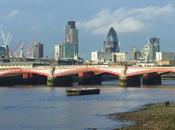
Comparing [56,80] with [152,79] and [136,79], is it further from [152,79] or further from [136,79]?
[152,79]

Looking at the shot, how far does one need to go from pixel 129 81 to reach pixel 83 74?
478 inches

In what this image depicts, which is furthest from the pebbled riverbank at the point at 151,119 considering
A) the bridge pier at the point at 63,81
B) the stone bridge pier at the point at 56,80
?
the bridge pier at the point at 63,81

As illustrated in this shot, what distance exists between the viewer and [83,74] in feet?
468

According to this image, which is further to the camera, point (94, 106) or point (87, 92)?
point (87, 92)

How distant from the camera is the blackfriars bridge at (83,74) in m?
132

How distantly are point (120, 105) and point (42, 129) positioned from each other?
1017 inches

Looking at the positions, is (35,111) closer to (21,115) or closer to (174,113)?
(21,115)

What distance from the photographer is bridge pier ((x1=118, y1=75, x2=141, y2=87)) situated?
13125 centimetres

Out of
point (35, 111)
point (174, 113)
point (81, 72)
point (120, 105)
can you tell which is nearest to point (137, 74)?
point (81, 72)

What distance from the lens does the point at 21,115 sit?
199ft

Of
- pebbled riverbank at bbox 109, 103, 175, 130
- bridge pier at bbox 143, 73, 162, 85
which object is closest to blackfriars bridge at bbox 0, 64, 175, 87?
bridge pier at bbox 143, 73, 162, 85

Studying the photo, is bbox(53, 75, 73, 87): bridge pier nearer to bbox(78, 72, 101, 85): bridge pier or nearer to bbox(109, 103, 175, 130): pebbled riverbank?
bbox(78, 72, 101, 85): bridge pier

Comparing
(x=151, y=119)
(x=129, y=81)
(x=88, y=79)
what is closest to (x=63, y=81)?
(x=88, y=79)

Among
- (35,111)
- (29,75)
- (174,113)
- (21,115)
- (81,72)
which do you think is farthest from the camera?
(29,75)
